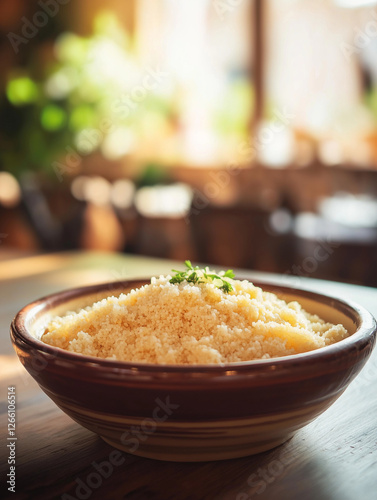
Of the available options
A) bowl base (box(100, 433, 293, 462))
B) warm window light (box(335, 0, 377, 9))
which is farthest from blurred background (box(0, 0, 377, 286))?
bowl base (box(100, 433, 293, 462))

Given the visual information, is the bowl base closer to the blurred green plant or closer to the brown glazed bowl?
the brown glazed bowl

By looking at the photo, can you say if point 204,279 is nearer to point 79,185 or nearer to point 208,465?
point 208,465

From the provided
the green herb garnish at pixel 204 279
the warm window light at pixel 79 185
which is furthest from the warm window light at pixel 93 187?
the green herb garnish at pixel 204 279

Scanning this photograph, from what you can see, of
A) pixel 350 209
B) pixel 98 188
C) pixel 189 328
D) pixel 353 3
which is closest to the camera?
pixel 189 328

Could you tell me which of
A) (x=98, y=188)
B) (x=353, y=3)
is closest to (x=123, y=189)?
(x=98, y=188)

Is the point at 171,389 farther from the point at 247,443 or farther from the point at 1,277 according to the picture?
the point at 1,277
